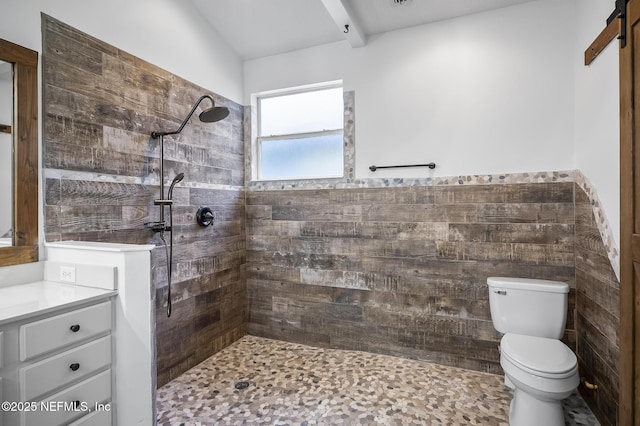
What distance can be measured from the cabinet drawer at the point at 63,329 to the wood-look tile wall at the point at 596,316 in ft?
8.39

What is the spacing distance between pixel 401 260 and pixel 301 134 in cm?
151

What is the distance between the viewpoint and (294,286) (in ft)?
10.1

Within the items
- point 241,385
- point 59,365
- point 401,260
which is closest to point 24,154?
point 59,365

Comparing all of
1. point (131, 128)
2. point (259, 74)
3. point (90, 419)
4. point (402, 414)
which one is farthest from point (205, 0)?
point (402, 414)

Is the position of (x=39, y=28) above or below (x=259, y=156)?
above

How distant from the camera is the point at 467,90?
2.53 meters

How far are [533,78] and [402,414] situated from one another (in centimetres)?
249

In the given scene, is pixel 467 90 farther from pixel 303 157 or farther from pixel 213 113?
pixel 213 113

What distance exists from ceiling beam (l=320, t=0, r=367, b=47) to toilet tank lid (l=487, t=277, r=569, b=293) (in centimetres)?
216

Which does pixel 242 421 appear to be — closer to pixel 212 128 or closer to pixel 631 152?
pixel 212 128

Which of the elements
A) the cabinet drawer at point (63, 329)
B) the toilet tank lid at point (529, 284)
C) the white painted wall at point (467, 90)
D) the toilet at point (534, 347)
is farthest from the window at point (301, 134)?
the cabinet drawer at point (63, 329)

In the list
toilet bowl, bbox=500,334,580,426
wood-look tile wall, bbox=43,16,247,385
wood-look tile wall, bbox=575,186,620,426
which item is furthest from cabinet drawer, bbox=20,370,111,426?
Answer: wood-look tile wall, bbox=575,186,620,426

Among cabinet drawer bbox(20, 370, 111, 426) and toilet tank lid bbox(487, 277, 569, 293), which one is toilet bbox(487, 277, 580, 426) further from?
cabinet drawer bbox(20, 370, 111, 426)

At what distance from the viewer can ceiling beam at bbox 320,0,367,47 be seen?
231 cm
